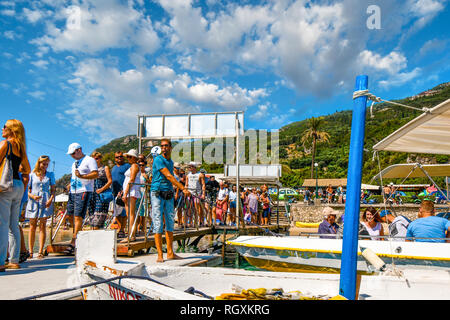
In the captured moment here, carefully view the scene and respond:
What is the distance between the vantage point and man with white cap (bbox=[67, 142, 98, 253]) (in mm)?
5070

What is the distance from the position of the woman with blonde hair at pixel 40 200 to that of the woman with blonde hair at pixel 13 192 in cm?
121

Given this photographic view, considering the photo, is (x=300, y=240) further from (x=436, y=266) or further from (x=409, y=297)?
(x=409, y=297)

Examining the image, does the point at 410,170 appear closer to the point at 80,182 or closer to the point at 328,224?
the point at 328,224

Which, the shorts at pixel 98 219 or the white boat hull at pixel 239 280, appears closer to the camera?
the white boat hull at pixel 239 280

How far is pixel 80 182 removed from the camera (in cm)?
522

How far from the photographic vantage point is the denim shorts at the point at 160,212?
15.5ft

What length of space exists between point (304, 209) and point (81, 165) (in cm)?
2391

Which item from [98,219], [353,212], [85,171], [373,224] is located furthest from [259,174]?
[353,212]

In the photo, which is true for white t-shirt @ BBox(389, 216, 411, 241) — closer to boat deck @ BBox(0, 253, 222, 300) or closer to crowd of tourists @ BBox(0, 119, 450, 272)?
crowd of tourists @ BBox(0, 119, 450, 272)

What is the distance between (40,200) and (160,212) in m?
2.33

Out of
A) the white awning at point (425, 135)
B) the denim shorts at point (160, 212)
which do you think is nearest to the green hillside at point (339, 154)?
the white awning at point (425, 135)

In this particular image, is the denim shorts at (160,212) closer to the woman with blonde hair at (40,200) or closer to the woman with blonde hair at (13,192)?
the woman with blonde hair at (13,192)

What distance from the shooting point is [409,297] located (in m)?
3.23

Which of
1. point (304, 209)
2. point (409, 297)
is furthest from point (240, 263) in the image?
point (304, 209)
